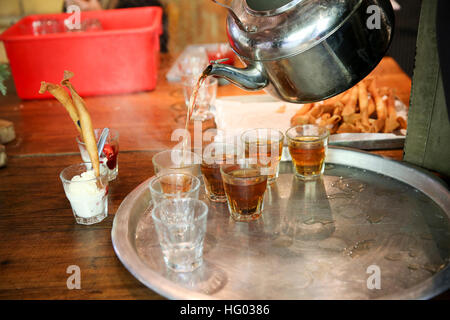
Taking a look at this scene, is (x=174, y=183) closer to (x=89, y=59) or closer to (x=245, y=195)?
(x=245, y=195)

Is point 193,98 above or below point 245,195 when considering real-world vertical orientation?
above

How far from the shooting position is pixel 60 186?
1.14 m

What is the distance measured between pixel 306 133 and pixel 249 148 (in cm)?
15

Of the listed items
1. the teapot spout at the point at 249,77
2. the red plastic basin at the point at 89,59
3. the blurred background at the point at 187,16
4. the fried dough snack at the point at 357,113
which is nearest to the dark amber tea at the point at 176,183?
the teapot spout at the point at 249,77

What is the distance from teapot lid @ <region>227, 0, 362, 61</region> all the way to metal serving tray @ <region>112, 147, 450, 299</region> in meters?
0.33

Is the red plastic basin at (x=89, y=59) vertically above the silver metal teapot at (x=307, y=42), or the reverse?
the silver metal teapot at (x=307, y=42)

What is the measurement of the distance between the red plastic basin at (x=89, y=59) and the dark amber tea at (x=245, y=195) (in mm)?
881

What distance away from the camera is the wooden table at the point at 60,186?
0.81 m

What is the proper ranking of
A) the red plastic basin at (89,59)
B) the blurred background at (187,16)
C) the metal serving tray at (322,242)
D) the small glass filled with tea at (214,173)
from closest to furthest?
the metal serving tray at (322,242) < the small glass filled with tea at (214,173) < the red plastic basin at (89,59) < the blurred background at (187,16)

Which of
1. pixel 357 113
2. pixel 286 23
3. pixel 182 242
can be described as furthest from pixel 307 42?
pixel 357 113

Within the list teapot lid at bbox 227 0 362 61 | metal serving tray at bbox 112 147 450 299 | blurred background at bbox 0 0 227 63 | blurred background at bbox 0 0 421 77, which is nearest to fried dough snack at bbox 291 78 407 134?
metal serving tray at bbox 112 147 450 299

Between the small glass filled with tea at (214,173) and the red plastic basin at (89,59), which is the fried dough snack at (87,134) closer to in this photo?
the small glass filled with tea at (214,173)
